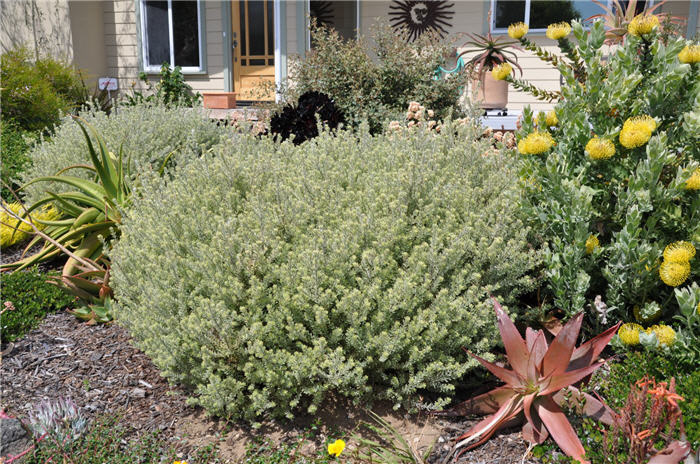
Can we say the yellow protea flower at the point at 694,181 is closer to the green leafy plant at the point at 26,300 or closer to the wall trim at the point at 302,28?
the green leafy plant at the point at 26,300

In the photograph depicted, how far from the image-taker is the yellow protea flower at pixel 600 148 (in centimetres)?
254

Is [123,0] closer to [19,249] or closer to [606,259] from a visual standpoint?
[19,249]

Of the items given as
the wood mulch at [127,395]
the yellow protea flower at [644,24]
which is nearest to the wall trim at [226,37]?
the wood mulch at [127,395]

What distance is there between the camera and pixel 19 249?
5.06 metres

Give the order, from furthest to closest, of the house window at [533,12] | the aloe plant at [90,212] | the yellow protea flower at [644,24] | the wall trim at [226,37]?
1. the wall trim at [226,37]
2. the house window at [533,12]
3. the aloe plant at [90,212]
4. the yellow protea flower at [644,24]

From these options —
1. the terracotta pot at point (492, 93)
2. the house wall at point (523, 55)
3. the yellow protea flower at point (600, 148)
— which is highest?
the house wall at point (523, 55)

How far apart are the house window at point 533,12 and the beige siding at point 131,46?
5672 mm

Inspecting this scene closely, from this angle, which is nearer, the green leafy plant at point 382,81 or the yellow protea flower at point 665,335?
the yellow protea flower at point 665,335

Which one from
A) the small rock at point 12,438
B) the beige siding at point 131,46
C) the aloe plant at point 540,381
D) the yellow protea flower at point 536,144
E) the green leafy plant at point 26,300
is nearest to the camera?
the aloe plant at point 540,381

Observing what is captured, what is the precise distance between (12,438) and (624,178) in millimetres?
2950

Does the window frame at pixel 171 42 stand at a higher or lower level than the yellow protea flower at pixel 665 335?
higher

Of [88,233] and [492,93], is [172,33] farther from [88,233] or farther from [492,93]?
[88,233]

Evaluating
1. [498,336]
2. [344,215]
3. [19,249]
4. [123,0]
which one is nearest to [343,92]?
[19,249]

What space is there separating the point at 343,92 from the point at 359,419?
4945 mm
